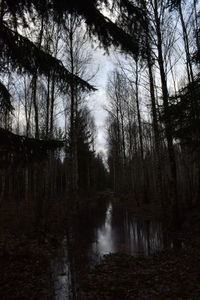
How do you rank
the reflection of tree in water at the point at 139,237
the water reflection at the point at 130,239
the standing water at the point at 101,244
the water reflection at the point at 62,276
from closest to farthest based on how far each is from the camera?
the water reflection at the point at 62,276 < the standing water at the point at 101,244 < the water reflection at the point at 130,239 < the reflection of tree in water at the point at 139,237

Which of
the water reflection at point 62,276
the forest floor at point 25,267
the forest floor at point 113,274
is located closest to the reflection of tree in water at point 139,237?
the forest floor at point 113,274

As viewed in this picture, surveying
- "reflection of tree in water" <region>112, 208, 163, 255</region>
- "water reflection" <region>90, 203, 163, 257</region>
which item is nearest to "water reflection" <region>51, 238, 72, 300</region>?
"water reflection" <region>90, 203, 163, 257</region>

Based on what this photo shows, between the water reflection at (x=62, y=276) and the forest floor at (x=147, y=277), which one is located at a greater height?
the forest floor at (x=147, y=277)

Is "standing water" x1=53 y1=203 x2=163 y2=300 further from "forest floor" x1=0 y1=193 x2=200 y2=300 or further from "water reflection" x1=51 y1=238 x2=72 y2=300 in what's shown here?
"forest floor" x1=0 y1=193 x2=200 y2=300

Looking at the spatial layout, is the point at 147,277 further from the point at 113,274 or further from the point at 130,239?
the point at 130,239

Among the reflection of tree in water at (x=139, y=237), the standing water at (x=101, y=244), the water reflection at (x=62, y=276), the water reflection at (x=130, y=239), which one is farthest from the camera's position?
the reflection of tree in water at (x=139, y=237)

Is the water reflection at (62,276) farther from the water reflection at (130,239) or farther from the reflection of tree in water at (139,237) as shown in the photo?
the reflection of tree in water at (139,237)

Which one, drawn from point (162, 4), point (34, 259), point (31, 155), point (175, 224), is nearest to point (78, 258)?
point (34, 259)

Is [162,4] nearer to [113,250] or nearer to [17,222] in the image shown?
[113,250]

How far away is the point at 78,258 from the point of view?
7.51 meters

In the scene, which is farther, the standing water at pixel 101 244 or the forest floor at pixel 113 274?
the standing water at pixel 101 244

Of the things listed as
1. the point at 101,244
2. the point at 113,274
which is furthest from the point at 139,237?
the point at 113,274

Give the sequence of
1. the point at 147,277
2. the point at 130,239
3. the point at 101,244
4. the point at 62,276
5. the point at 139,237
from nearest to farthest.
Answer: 1. the point at 147,277
2. the point at 62,276
3. the point at 101,244
4. the point at 130,239
5. the point at 139,237

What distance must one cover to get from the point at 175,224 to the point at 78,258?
16.1 ft
